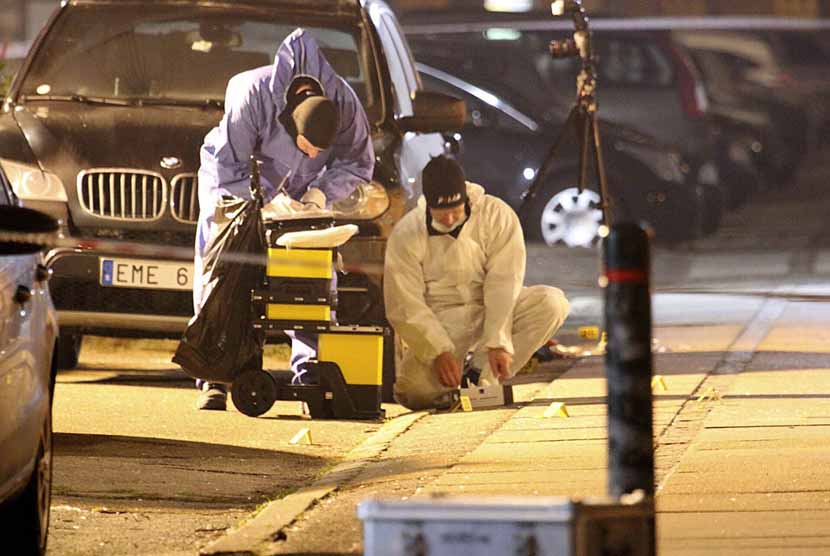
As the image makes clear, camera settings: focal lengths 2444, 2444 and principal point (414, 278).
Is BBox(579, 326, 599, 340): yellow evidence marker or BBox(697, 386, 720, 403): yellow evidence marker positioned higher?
BBox(579, 326, 599, 340): yellow evidence marker

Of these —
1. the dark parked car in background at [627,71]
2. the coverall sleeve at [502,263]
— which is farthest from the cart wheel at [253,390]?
the dark parked car in background at [627,71]

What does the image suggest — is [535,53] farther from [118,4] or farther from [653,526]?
[653,526]

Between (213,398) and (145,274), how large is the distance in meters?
0.78

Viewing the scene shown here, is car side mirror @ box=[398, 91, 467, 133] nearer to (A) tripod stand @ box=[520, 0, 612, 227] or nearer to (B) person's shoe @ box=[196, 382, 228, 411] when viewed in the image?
(A) tripod stand @ box=[520, 0, 612, 227]

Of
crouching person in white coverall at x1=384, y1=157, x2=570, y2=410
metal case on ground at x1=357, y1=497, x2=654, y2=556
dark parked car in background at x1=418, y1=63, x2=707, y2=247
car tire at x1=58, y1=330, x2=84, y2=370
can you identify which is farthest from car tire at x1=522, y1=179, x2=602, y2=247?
metal case on ground at x1=357, y1=497, x2=654, y2=556

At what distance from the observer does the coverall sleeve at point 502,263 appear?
10586 mm

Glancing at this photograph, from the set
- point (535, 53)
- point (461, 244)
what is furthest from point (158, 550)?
point (535, 53)

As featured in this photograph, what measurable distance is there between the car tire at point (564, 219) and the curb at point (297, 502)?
26.3 feet

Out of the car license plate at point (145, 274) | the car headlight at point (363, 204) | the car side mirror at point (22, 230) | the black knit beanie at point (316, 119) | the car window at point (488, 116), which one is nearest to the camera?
the car side mirror at point (22, 230)

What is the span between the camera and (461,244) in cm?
1066

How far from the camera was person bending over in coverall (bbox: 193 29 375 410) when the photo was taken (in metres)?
10.7

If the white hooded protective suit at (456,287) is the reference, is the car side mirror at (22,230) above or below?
below

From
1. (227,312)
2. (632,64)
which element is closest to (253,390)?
(227,312)

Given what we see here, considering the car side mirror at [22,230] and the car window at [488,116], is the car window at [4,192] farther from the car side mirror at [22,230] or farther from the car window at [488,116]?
the car window at [488,116]
